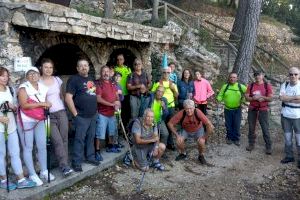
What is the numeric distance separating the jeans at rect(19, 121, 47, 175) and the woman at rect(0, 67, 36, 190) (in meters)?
0.11

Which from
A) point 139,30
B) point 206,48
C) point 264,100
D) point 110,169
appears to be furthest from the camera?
point 206,48

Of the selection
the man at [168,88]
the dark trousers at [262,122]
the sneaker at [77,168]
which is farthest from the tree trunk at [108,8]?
the sneaker at [77,168]

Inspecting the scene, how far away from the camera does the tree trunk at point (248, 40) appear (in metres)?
10.5

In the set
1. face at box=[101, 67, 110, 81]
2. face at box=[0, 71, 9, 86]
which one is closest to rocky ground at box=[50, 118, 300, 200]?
face at box=[101, 67, 110, 81]

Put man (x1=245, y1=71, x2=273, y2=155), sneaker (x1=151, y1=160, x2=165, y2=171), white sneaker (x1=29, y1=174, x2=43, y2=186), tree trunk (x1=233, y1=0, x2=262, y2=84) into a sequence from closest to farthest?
white sneaker (x1=29, y1=174, x2=43, y2=186), sneaker (x1=151, y1=160, x2=165, y2=171), man (x1=245, y1=71, x2=273, y2=155), tree trunk (x1=233, y1=0, x2=262, y2=84)

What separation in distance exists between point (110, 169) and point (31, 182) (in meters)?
1.70

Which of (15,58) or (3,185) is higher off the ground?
(15,58)

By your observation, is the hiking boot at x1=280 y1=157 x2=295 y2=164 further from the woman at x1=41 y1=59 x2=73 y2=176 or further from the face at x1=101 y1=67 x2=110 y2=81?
the woman at x1=41 y1=59 x2=73 y2=176

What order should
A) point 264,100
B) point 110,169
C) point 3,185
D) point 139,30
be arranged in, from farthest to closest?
point 139,30 → point 264,100 → point 110,169 → point 3,185

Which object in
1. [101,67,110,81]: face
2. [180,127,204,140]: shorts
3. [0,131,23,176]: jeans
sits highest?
[101,67,110,81]: face

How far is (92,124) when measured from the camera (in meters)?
6.07

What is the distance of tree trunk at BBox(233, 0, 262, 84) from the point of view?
34.3 ft

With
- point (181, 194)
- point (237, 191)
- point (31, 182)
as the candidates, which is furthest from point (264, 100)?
point (31, 182)

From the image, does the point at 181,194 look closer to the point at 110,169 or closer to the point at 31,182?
the point at 110,169
